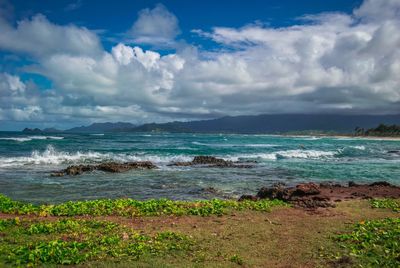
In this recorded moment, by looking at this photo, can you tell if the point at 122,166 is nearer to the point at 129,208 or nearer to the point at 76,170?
the point at 76,170

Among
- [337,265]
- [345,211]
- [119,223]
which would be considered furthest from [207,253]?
[345,211]

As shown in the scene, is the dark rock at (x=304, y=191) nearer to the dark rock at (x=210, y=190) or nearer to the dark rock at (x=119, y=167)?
the dark rock at (x=210, y=190)

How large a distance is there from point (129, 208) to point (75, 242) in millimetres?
4553

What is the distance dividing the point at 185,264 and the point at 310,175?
75.9ft

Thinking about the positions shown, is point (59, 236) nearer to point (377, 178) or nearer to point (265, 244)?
point (265, 244)

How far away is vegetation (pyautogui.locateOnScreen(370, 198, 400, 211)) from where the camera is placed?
14.5m

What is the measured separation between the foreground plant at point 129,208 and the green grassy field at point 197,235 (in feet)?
0.12

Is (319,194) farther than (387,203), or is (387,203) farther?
(319,194)

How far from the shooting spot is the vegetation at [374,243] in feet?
28.5

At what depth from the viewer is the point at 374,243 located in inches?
388

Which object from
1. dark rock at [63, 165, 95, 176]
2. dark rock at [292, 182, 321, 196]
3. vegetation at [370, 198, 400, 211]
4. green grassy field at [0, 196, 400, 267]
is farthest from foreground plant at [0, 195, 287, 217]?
dark rock at [63, 165, 95, 176]

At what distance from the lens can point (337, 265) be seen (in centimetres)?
855

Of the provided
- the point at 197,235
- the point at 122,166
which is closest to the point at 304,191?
the point at 197,235

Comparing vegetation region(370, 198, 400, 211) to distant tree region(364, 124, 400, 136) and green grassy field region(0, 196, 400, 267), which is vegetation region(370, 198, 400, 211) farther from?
distant tree region(364, 124, 400, 136)
